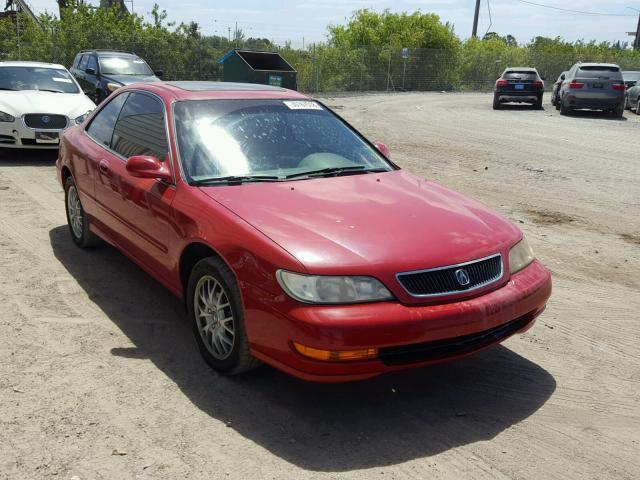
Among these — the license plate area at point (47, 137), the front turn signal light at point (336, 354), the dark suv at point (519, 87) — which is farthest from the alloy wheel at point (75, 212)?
the dark suv at point (519, 87)

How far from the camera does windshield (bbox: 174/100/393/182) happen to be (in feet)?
13.6

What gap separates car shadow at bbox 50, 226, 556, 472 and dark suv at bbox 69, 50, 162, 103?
13083 millimetres

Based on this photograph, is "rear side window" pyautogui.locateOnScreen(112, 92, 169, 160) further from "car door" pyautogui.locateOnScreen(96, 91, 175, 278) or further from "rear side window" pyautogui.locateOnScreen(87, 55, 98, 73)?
"rear side window" pyautogui.locateOnScreen(87, 55, 98, 73)

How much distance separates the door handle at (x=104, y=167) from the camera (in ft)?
16.1

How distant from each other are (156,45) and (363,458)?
27.5m

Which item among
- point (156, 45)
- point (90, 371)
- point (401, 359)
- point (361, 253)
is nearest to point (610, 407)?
point (401, 359)

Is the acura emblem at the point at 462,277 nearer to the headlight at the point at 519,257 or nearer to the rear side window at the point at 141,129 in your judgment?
the headlight at the point at 519,257

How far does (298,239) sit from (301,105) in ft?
6.33

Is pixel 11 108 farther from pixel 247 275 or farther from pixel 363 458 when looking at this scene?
pixel 363 458

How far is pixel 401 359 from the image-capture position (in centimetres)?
318

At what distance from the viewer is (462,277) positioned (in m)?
3.30

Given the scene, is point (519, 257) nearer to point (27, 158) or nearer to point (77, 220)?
point (77, 220)

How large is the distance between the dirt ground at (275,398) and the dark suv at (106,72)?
36.4ft

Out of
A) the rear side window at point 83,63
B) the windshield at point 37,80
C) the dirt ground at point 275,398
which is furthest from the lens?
the rear side window at point 83,63
